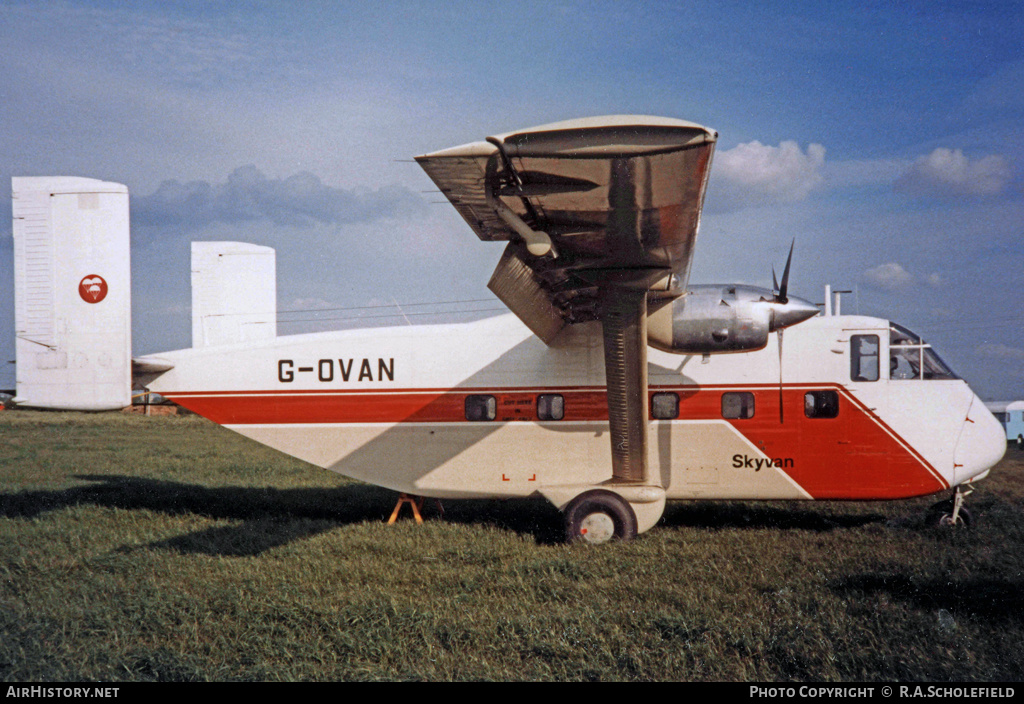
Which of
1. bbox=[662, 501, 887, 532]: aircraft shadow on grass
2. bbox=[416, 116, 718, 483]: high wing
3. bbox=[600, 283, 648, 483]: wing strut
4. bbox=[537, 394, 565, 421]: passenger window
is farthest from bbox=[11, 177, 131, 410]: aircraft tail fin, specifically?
bbox=[662, 501, 887, 532]: aircraft shadow on grass

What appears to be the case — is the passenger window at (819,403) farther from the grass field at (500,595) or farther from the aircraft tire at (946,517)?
the aircraft tire at (946,517)

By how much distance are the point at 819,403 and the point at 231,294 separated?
879 cm

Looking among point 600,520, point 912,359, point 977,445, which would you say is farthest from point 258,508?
point 977,445

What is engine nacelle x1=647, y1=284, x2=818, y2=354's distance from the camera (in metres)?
8.36

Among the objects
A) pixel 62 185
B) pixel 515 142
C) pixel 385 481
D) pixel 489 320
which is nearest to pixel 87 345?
pixel 62 185

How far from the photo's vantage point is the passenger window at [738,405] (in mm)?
9430

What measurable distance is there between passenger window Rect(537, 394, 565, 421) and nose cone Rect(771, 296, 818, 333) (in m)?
2.87

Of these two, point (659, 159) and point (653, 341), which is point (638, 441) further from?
point (659, 159)

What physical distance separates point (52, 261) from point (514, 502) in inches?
302

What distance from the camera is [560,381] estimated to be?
9648 mm

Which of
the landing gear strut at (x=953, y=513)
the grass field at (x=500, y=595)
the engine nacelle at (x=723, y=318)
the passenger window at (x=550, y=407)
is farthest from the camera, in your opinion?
the passenger window at (x=550, y=407)

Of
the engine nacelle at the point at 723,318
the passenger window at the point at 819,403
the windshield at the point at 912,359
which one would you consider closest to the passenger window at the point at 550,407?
the engine nacelle at the point at 723,318

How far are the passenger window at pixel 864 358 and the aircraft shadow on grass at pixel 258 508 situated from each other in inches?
175

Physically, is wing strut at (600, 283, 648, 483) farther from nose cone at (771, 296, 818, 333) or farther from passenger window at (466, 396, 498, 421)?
passenger window at (466, 396, 498, 421)
